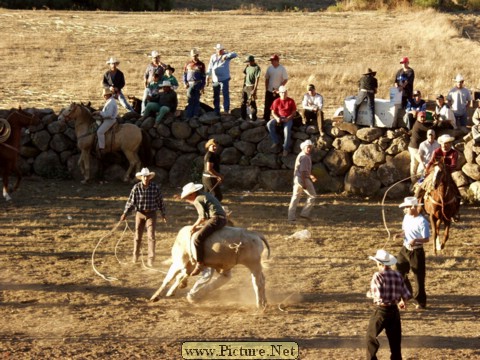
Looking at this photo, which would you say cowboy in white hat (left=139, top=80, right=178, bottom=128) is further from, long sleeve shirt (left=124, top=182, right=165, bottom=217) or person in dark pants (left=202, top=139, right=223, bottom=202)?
long sleeve shirt (left=124, top=182, right=165, bottom=217)

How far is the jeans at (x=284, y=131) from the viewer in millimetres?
21797

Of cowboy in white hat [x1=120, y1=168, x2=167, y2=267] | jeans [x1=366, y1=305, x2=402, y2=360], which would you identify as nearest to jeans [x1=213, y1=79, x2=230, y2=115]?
cowboy in white hat [x1=120, y1=168, x2=167, y2=267]

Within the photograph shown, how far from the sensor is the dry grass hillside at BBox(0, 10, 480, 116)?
2808cm

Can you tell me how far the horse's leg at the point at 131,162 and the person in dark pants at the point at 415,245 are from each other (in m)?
9.87

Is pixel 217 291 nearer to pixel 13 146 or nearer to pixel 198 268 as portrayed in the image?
pixel 198 268

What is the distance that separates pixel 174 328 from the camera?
510 inches

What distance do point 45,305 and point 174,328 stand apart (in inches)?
83.9

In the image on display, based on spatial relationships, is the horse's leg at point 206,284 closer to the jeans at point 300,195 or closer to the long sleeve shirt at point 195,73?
the jeans at point 300,195

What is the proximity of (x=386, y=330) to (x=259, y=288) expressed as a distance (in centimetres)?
269

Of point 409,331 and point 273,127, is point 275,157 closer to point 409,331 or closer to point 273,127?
point 273,127

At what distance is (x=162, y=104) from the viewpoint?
74.8 feet

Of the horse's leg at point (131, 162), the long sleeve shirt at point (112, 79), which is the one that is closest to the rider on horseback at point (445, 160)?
the horse's leg at point (131, 162)

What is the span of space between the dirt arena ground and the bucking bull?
0.80ft

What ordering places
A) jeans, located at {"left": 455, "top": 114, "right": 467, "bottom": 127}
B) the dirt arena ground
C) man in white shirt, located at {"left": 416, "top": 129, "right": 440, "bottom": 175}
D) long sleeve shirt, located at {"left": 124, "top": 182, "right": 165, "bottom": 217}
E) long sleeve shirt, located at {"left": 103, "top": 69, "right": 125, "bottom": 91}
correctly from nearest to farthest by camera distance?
the dirt arena ground < long sleeve shirt, located at {"left": 124, "top": 182, "right": 165, "bottom": 217} < man in white shirt, located at {"left": 416, "top": 129, "right": 440, "bottom": 175} < jeans, located at {"left": 455, "top": 114, "right": 467, "bottom": 127} < long sleeve shirt, located at {"left": 103, "top": 69, "right": 125, "bottom": 91}
